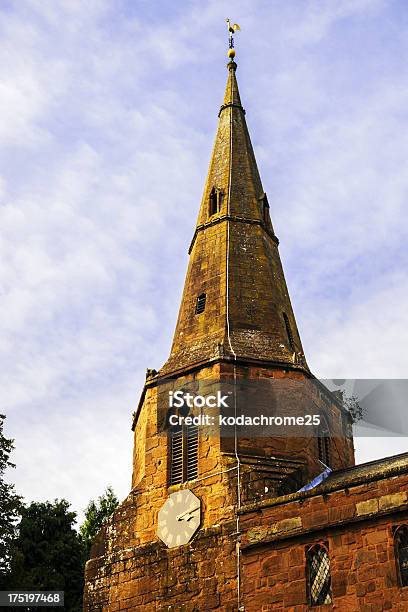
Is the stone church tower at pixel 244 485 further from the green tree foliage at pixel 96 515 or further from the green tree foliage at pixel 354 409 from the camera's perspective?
the green tree foliage at pixel 96 515

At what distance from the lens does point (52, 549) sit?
35.9 metres

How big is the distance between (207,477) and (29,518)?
15.0 meters

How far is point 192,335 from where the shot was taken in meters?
27.8

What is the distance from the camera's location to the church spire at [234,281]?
26719 millimetres

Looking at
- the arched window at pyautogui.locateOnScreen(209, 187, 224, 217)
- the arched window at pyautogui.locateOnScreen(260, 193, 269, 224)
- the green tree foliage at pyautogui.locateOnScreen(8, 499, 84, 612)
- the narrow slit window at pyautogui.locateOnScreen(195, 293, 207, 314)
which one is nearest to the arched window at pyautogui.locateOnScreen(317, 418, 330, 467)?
the narrow slit window at pyautogui.locateOnScreen(195, 293, 207, 314)

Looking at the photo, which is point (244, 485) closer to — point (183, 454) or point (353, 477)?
point (183, 454)

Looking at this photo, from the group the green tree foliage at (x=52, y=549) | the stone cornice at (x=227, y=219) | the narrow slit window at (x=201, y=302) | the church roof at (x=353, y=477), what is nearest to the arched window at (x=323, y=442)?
the church roof at (x=353, y=477)

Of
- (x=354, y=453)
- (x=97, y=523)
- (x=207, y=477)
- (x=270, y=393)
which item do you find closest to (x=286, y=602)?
(x=207, y=477)

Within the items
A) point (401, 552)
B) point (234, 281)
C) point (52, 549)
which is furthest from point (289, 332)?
→ point (52, 549)

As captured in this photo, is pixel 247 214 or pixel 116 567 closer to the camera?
pixel 116 567

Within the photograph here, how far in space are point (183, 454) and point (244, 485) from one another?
2.23m

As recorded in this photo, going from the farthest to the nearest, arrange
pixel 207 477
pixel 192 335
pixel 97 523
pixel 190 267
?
pixel 97 523 < pixel 190 267 < pixel 192 335 < pixel 207 477

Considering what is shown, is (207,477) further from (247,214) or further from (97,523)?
(97,523)

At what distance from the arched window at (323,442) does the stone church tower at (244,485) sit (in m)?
0.05
